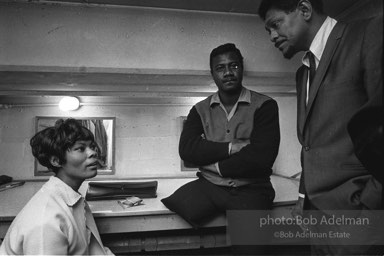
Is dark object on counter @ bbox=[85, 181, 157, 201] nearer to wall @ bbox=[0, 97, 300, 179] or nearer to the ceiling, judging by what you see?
wall @ bbox=[0, 97, 300, 179]

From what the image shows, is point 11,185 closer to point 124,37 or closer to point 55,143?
point 55,143

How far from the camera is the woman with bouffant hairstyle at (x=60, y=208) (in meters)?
0.79

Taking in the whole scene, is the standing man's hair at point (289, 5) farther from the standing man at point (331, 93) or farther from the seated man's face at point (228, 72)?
the seated man's face at point (228, 72)

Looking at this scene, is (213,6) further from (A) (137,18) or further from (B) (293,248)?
(B) (293,248)

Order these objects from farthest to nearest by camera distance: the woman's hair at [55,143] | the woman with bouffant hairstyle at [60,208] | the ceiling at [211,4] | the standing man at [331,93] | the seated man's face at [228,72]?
the ceiling at [211,4], the seated man's face at [228,72], the woman's hair at [55,143], the woman with bouffant hairstyle at [60,208], the standing man at [331,93]

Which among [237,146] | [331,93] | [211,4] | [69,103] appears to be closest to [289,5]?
[331,93]

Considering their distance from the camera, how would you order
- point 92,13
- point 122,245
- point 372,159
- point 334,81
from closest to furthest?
point 372,159, point 334,81, point 122,245, point 92,13

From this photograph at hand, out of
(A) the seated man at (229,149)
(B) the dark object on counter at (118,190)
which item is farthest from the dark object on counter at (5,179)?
(A) the seated man at (229,149)

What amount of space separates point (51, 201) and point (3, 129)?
1204 millimetres

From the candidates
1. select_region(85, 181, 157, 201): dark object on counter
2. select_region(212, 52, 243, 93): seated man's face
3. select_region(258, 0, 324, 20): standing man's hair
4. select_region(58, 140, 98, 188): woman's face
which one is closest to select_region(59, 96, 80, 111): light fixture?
select_region(85, 181, 157, 201): dark object on counter

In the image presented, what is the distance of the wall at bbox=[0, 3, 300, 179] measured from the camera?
1.42 meters

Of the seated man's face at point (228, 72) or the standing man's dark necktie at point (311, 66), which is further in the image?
the seated man's face at point (228, 72)

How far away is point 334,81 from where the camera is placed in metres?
0.74

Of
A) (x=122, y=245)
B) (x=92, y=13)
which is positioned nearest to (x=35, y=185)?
(x=122, y=245)
